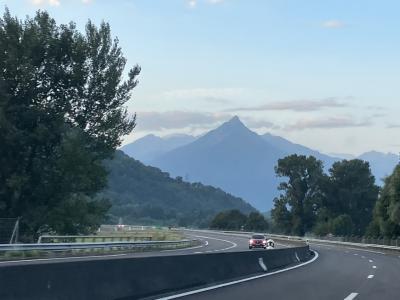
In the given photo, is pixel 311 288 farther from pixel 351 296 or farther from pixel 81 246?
pixel 81 246

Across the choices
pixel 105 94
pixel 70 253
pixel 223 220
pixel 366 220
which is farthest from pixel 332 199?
pixel 70 253

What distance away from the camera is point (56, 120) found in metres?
57.3

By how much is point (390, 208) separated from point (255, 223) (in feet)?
253

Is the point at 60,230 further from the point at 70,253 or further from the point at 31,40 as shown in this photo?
the point at 70,253

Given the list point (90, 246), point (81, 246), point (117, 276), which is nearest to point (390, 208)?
point (90, 246)

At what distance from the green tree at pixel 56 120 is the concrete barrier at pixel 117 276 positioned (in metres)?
32.4

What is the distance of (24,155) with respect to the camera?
2270 inches

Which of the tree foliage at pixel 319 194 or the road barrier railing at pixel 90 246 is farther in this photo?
the tree foliage at pixel 319 194

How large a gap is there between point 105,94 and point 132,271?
44.7 m

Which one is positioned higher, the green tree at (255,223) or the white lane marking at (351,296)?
the green tree at (255,223)

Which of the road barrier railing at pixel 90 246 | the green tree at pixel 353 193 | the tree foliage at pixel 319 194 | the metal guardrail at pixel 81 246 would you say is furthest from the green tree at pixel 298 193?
the metal guardrail at pixel 81 246

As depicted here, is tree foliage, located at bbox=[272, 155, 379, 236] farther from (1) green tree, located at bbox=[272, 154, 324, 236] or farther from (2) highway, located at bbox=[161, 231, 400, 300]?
(2) highway, located at bbox=[161, 231, 400, 300]

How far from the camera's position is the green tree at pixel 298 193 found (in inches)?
5960

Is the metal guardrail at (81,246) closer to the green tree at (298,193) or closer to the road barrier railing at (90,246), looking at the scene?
the road barrier railing at (90,246)
